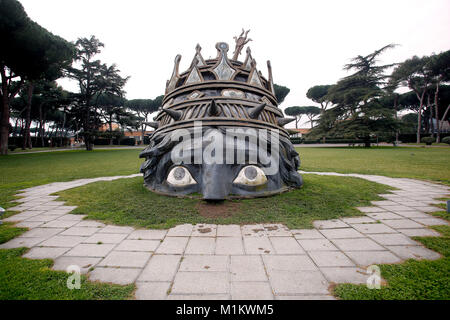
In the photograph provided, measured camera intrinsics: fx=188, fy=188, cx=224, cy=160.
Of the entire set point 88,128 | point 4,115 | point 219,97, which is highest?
point 4,115

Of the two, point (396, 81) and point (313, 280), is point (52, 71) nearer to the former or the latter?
point (313, 280)

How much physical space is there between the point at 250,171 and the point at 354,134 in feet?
91.4

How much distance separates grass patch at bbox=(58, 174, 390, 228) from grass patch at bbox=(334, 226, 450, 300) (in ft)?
3.81

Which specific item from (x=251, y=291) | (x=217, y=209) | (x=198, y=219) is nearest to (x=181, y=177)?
(x=217, y=209)

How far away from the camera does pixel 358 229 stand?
2.80 m

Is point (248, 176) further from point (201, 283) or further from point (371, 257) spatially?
point (201, 283)

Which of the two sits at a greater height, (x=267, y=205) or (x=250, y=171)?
(x=250, y=171)

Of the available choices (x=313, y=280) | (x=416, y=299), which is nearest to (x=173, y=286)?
(x=313, y=280)

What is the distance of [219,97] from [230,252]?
142 inches

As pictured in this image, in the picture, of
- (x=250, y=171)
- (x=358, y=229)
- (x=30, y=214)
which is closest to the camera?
(x=358, y=229)

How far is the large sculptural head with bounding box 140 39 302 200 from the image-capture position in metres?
3.84

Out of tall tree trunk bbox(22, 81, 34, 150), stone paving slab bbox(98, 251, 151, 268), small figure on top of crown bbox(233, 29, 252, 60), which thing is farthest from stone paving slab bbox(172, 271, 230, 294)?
tall tree trunk bbox(22, 81, 34, 150)

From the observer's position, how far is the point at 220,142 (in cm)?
384

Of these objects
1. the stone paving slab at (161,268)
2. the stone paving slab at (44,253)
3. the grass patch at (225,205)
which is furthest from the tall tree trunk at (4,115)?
the stone paving slab at (161,268)
